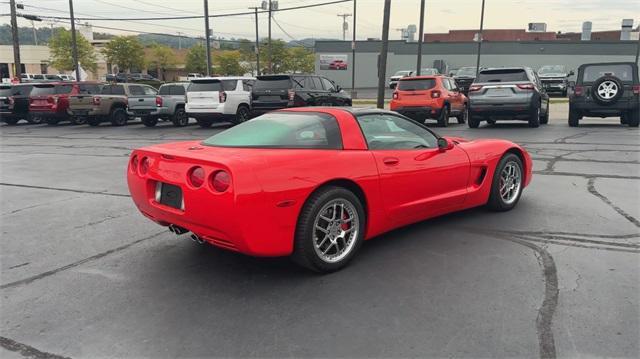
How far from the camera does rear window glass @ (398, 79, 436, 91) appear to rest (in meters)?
15.7

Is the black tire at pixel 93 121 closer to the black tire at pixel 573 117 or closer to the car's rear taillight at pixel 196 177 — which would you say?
the black tire at pixel 573 117

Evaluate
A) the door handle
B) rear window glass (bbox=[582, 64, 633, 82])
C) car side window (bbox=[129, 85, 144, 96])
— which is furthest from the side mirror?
car side window (bbox=[129, 85, 144, 96])

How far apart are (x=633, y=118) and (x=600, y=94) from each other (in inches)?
66.1

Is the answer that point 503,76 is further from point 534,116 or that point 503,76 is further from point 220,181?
point 220,181

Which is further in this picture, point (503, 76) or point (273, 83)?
point (273, 83)

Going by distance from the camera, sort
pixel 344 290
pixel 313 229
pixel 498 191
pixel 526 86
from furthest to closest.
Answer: pixel 526 86 < pixel 498 191 < pixel 313 229 < pixel 344 290

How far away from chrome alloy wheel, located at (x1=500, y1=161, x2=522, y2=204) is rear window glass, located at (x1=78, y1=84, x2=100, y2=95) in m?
18.6

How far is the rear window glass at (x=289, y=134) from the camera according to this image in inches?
168

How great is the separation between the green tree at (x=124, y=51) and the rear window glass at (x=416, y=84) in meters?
70.3

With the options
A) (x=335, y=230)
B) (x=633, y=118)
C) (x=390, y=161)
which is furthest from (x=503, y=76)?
(x=335, y=230)

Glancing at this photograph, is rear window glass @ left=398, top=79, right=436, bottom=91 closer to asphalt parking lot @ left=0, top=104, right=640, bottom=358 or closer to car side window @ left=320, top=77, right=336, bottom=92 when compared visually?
car side window @ left=320, top=77, right=336, bottom=92

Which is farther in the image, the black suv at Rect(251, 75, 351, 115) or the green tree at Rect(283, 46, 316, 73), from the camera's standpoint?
the green tree at Rect(283, 46, 316, 73)

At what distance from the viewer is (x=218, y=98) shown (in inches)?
696

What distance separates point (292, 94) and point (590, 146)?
340 inches
